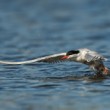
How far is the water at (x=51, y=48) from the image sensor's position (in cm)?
1346

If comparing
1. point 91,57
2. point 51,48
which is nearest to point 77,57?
point 91,57

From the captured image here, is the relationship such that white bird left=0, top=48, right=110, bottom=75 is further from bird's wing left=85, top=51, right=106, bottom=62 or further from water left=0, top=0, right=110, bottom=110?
water left=0, top=0, right=110, bottom=110

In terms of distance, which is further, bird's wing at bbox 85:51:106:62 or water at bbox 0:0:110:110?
bird's wing at bbox 85:51:106:62

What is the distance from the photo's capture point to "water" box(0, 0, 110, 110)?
13.5 metres

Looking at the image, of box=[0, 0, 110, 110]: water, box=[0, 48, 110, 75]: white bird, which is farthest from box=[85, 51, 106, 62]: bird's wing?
box=[0, 0, 110, 110]: water

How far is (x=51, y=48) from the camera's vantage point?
828 inches

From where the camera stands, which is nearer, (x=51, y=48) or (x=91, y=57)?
(x=91, y=57)

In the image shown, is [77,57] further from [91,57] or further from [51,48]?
[51,48]

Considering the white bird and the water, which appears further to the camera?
the white bird

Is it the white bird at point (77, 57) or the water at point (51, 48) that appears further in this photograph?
the white bird at point (77, 57)

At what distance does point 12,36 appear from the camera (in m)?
24.0

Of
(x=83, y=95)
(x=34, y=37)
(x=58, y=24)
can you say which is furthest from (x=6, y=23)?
(x=83, y=95)

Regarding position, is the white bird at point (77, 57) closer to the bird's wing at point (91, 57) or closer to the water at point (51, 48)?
the bird's wing at point (91, 57)

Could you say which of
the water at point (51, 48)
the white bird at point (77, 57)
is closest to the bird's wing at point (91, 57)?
the white bird at point (77, 57)
